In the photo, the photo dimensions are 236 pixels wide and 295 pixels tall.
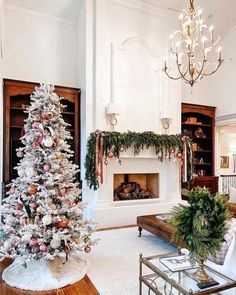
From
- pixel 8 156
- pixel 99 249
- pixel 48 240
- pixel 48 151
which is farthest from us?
pixel 8 156

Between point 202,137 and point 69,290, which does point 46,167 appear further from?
point 202,137

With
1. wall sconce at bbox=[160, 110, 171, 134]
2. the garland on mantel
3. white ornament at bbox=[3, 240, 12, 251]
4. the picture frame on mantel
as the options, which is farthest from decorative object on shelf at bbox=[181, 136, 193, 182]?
the picture frame on mantel

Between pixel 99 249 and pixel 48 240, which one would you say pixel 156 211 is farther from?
pixel 48 240

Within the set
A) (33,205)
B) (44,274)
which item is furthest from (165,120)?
(44,274)

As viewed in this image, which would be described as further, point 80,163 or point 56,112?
point 80,163

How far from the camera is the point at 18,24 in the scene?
542 centimetres

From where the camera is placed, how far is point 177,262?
229cm

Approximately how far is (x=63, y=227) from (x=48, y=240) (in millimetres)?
204

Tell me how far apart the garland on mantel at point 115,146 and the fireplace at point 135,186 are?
74cm

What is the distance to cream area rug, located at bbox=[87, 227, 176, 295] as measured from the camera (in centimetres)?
276

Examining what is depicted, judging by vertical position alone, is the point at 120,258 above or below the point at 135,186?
below

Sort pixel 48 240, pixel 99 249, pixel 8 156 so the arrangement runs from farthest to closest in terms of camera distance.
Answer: pixel 8 156
pixel 99 249
pixel 48 240

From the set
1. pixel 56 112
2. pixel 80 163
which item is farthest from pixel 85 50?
pixel 56 112

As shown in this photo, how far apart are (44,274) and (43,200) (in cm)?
79
